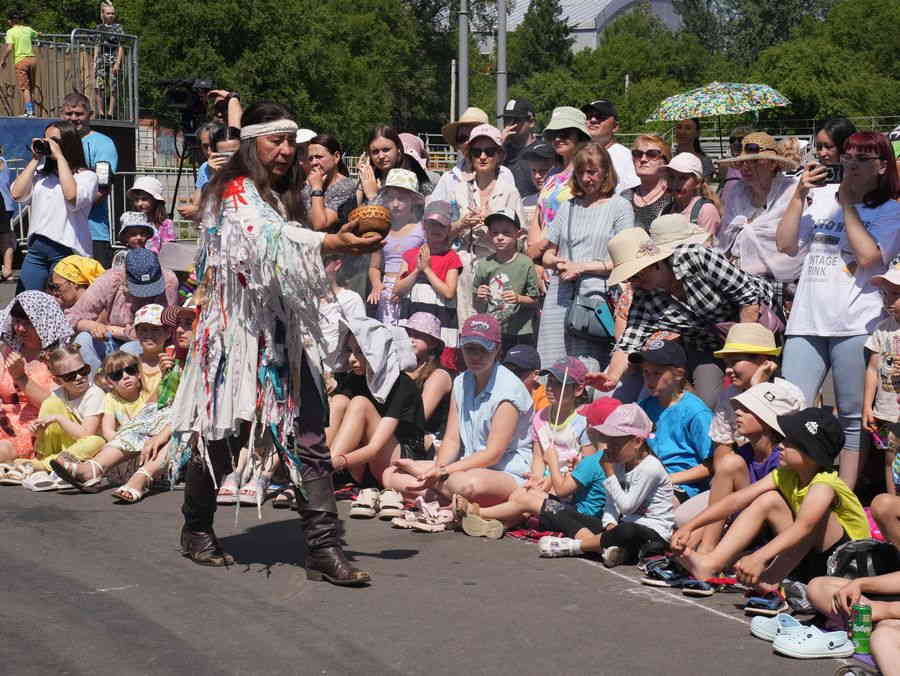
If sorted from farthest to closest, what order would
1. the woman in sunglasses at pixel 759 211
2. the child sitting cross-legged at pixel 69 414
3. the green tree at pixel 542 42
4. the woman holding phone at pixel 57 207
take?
the green tree at pixel 542 42
the woman holding phone at pixel 57 207
the child sitting cross-legged at pixel 69 414
the woman in sunglasses at pixel 759 211

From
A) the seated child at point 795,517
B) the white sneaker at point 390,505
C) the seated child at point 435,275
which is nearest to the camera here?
the seated child at point 795,517

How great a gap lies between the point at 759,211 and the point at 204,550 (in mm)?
3891

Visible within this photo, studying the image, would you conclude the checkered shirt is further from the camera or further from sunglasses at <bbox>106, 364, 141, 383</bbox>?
sunglasses at <bbox>106, 364, 141, 383</bbox>

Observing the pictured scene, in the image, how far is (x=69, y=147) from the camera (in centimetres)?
1125

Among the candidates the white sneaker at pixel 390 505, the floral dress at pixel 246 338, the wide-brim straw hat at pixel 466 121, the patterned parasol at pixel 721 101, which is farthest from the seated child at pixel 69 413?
the patterned parasol at pixel 721 101

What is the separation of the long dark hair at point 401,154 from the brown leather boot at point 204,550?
4.02 meters

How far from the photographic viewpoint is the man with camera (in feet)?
37.9

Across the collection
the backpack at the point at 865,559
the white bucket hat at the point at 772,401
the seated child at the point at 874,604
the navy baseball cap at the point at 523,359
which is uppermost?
the white bucket hat at the point at 772,401

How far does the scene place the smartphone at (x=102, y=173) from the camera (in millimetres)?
11484

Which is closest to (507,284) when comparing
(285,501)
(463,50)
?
(285,501)

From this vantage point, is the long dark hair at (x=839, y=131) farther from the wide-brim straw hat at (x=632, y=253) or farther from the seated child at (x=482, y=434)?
the seated child at (x=482, y=434)

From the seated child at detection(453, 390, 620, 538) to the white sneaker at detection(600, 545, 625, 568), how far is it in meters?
0.33

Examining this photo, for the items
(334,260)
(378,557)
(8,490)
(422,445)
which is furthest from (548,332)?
(8,490)

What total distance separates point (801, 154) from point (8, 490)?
221 inches
